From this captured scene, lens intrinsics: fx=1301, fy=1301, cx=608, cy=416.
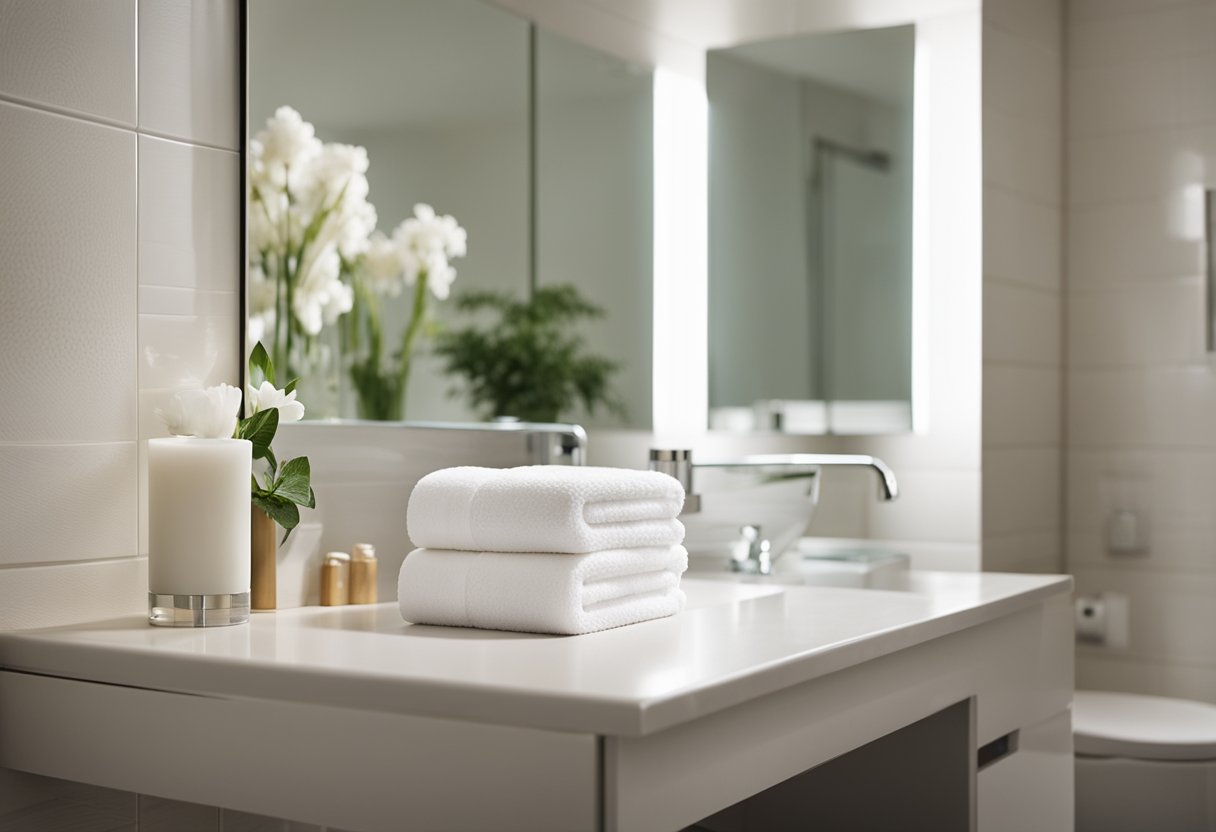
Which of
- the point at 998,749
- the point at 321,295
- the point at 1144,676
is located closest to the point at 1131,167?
the point at 1144,676

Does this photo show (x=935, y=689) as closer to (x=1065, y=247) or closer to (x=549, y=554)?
(x=549, y=554)

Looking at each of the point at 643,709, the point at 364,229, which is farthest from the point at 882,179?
the point at 643,709

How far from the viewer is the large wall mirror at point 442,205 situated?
1.46 metres

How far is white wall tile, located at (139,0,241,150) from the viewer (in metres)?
1.25

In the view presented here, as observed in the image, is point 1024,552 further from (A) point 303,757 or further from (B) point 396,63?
(A) point 303,757

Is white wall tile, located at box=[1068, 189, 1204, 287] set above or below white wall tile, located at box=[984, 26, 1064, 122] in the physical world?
below

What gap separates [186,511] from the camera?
1146 mm

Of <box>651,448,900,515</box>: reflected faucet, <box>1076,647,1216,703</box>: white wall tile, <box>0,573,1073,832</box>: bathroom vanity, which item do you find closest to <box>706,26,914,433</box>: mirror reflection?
<box>651,448,900,515</box>: reflected faucet

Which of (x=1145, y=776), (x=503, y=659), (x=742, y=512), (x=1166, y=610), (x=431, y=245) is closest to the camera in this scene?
(x=503, y=659)

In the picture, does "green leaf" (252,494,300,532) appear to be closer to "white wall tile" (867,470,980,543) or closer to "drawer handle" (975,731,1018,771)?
"drawer handle" (975,731,1018,771)

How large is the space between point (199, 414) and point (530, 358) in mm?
841

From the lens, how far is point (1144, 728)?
7.38 feet

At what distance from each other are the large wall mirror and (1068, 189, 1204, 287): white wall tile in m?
0.95

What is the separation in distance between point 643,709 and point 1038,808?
991 millimetres
